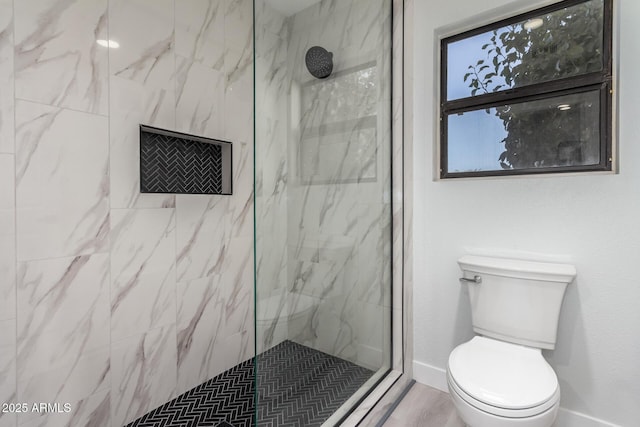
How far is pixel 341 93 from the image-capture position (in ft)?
4.93

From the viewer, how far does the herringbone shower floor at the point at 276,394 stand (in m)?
1.19

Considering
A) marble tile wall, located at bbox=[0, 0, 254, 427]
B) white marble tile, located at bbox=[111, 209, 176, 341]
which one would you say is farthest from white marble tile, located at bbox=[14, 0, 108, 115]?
white marble tile, located at bbox=[111, 209, 176, 341]

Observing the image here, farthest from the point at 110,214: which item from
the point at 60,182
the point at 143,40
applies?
the point at 143,40

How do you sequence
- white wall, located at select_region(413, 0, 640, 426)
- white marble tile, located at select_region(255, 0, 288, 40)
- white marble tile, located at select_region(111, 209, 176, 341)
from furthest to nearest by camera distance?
white marble tile, located at select_region(111, 209, 176, 341) → white wall, located at select_region(413, 0, 640, 426) → white marble tile, located at select_region(255, 0, 288, 40)

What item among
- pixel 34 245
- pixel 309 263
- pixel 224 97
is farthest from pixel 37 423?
pixel 224 97

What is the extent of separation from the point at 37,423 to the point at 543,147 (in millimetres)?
2725

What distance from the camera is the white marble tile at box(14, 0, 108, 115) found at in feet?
4.51

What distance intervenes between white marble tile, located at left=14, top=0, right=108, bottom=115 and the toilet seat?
205 cm

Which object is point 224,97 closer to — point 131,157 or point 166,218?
point 131,157

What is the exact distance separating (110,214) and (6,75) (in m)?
0.69

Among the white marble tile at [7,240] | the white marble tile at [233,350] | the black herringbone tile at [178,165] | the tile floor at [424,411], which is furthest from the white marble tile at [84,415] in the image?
the tile floor at [424,411]

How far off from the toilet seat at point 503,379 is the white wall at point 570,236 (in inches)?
13.7

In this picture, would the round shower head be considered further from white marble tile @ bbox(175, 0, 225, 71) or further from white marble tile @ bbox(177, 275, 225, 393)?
white marble tile @ bbox(177, 275, 225, 393)

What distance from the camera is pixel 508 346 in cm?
152
